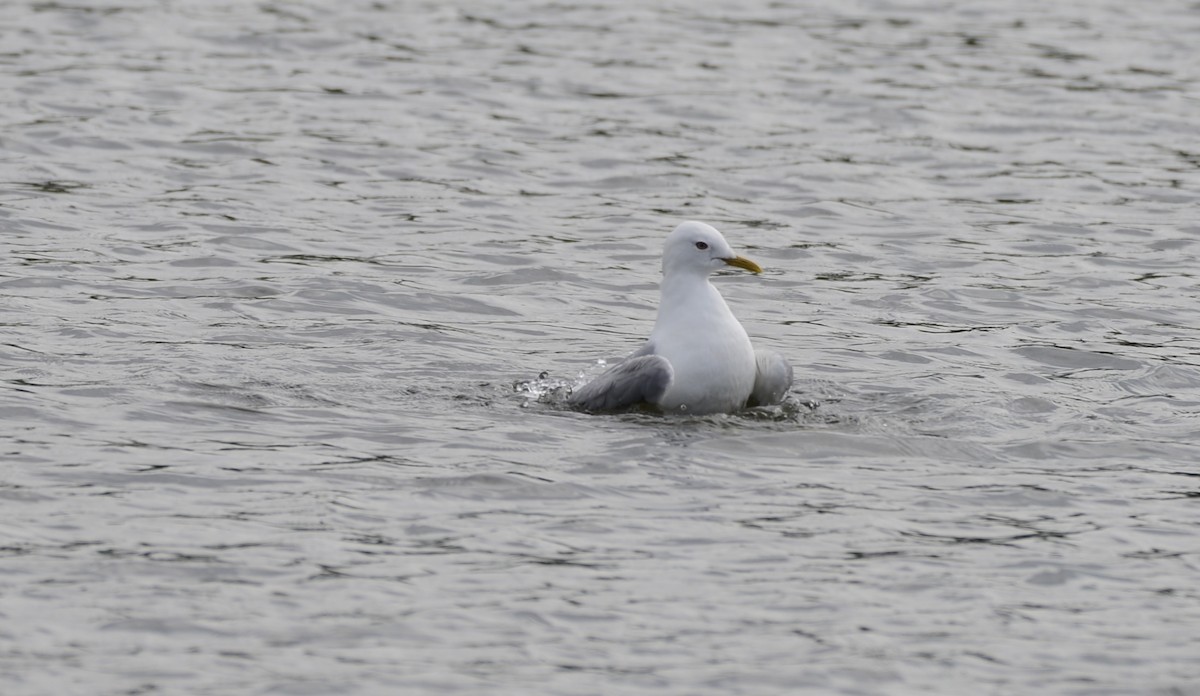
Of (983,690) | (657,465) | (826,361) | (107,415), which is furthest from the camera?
(826,361)

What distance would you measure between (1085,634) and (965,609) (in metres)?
0.53

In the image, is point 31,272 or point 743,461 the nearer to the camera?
point 743,461

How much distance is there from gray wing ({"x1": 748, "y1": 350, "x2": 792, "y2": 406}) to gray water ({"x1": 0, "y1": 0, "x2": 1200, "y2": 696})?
0.40 m

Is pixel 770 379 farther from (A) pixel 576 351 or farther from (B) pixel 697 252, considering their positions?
(A) pixel 576 351

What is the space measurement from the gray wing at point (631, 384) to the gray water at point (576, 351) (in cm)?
20

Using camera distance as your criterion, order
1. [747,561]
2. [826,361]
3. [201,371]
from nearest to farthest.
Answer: [747,561]
[201,371]
[826,361]

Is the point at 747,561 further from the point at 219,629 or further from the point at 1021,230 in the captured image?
the point at 1021,230

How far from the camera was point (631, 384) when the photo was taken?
→ 38.6ft

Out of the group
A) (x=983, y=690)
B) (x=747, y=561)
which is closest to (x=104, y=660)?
(x=747, y=561)

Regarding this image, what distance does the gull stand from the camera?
11.8 metres

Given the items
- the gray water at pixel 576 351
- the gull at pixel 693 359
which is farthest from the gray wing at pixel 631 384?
the gray water at pixel 576 351

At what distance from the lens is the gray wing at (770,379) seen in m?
12.1

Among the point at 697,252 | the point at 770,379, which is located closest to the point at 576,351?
the point at 697,252

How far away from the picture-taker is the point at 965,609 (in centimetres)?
879
